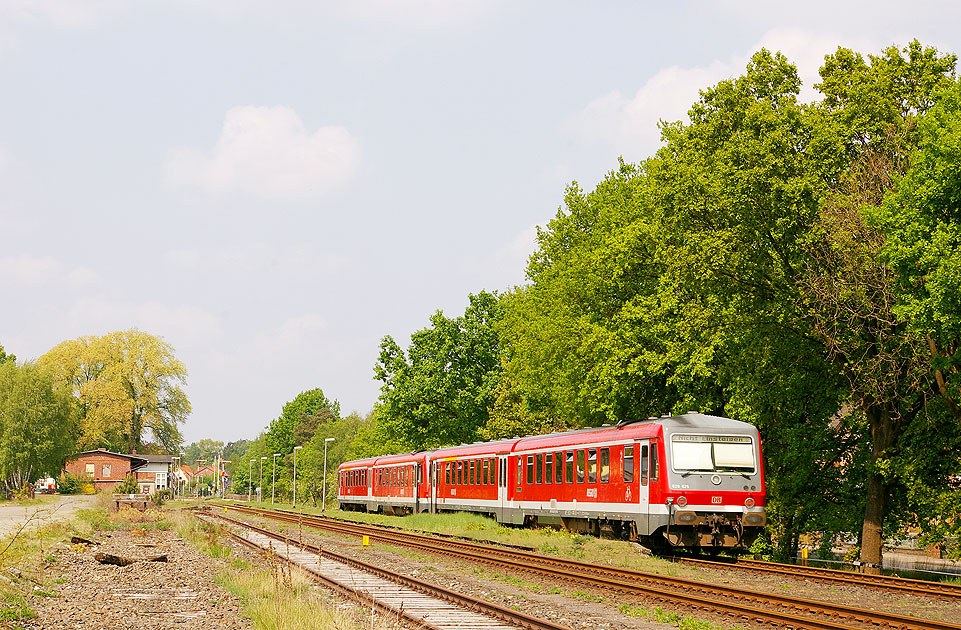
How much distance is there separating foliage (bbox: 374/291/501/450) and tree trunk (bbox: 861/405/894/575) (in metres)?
36.4

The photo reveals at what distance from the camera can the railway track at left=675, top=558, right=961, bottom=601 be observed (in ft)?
55.2

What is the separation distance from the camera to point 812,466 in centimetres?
3017

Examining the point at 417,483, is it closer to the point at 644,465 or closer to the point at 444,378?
the point at 444,378

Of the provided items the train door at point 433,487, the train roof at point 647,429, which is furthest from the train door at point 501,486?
the train door at point 433,487

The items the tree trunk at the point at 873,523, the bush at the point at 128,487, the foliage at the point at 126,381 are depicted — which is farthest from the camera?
the foliage at the point at 126,381

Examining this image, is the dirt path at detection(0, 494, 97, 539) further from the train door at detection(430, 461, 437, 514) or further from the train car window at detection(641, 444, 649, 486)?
the train door at detection(430, 461, 437, 514)

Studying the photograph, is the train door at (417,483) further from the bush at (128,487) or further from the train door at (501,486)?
the bush at (128,487)

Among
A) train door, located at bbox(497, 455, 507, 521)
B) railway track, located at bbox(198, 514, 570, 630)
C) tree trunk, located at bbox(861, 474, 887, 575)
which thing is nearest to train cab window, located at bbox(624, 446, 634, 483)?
tree trunk, located at bbox(861, 474, 887, 575)

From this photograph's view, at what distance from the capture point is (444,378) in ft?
206

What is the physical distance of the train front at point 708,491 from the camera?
23.7 meters

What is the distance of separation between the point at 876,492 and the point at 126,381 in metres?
81.4

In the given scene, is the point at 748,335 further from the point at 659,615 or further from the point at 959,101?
the point at 659,615

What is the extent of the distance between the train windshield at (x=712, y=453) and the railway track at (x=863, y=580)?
7.45ft

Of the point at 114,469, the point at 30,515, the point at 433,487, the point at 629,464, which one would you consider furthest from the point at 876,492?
the point at 114,469
